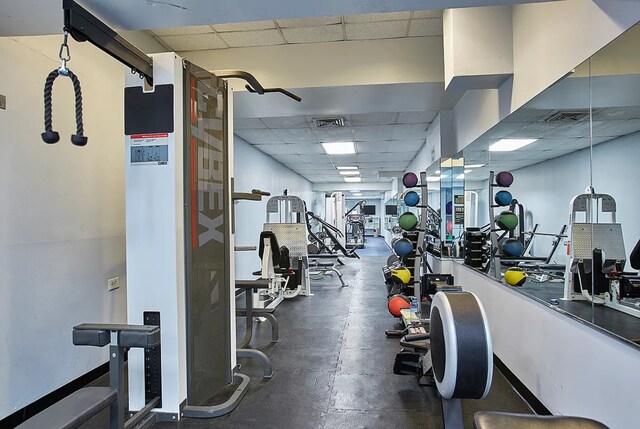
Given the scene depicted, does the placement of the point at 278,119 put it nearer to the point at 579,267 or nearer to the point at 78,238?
the point at 78,238

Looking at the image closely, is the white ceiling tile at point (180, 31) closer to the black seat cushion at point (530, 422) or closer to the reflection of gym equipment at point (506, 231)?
the reflection of gym equipment at point (506, 231)

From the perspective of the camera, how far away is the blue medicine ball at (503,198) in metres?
3.26

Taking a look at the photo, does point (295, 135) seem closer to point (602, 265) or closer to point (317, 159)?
point (317, 159)

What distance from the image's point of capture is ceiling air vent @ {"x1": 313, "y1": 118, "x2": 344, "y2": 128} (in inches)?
207

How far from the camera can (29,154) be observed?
2178 millimetres

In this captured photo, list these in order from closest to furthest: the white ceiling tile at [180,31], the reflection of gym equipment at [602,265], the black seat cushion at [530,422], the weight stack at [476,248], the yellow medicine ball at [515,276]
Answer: the black seat cushion at [530,422], the reflection of gym equipment at [602,265], the yellow medicine ball at [515,276], the white ceiling tile at [180,31], the weight stack at [476,248]

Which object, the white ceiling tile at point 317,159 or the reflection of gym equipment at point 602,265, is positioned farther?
the white ceiling tile at point 317,159

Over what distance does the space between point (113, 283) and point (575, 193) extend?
3.35 meters

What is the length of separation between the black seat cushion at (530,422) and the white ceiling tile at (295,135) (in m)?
5.21

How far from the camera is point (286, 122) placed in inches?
216

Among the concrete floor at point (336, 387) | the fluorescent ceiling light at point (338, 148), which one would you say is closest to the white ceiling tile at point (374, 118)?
the fluorescent ceiling light at point (338, 148)

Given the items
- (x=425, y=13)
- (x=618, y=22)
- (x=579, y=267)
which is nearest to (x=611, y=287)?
(x=579, y=267)

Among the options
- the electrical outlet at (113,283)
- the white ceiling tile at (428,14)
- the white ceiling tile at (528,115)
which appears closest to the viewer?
the white ceiling tile at (528,115)

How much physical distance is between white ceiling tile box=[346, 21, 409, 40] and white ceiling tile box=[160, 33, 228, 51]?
1.26 metres
